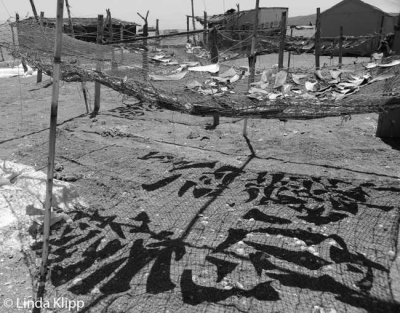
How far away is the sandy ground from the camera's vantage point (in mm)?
2576

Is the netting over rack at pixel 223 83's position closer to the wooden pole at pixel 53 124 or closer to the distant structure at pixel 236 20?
the wooden pole at pixel 53 124

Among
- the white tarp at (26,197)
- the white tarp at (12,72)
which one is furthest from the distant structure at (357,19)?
the white tarp at (26,197)

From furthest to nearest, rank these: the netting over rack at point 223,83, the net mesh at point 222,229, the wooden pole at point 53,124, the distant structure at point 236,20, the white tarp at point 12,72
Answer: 1. the distant structure at point 236,20
2. the white tarp at point 12,72
3. the netting over rack at point 223,83
4. the net mesh at point 222,229
5. the wooden pole at point 53,124

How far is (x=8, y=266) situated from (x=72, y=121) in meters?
4.29

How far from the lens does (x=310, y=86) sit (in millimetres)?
4367

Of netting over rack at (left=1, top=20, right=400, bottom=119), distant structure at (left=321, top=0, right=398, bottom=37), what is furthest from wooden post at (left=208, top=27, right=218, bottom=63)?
distant structure at (left=321, top=0, right=398, bottom=37)

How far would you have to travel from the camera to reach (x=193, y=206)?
148 inches

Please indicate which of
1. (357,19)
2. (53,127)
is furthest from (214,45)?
(357,19)

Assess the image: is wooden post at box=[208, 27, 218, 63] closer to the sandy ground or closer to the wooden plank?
the sandy ground

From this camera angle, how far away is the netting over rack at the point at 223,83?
3576 mm

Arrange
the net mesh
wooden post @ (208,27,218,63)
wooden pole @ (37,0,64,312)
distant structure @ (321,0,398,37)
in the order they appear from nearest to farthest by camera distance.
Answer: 1. wooden pole @ (37,0,64,312)
2. the net mesh
3. wooden post @ (208,27,218,63)
4. distant structure @ (321,0,398,37)

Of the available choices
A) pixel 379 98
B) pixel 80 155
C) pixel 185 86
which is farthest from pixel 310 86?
pixel 80 155

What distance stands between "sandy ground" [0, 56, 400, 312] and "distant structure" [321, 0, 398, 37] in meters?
12.2

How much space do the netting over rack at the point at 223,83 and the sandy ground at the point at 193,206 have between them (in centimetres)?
88
